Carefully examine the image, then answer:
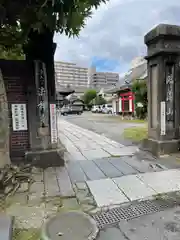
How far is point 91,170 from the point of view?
4207 millimetres

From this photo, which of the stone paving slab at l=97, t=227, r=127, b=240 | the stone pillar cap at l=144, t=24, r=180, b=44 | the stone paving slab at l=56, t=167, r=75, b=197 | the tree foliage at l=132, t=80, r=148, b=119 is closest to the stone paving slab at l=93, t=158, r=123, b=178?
the stone paving slab at l=56, t=167, r=75, b=197

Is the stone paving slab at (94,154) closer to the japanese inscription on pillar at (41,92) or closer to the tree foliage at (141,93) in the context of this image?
the japanese inscription on pillar at (41,92)

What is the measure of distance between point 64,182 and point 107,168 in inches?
44.5

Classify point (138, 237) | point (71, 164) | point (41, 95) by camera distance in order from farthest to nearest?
1. point (71, 164)
2. point (41, 95)
3. point (138, 237)

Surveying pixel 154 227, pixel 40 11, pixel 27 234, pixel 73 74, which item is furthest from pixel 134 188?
pixel 73 74

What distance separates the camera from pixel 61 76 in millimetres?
81062

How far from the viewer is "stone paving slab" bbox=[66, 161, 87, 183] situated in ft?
12.3

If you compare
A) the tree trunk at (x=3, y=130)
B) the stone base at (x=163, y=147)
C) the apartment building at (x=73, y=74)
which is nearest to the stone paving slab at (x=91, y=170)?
the tree trunk at (x=3, y=130)

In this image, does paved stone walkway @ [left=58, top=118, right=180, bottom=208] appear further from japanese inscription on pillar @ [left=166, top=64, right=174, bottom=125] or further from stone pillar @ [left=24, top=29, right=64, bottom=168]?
japanese inscription on pillar @ [left=166, top=64, right=174, bottom=125]

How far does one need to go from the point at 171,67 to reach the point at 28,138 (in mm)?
4036

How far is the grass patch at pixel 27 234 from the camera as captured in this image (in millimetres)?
2143

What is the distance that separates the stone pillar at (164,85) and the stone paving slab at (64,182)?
2.55 m

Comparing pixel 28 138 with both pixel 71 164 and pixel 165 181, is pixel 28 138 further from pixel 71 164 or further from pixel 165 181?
pixel 165 181

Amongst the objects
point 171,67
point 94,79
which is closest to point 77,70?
point 94,79
